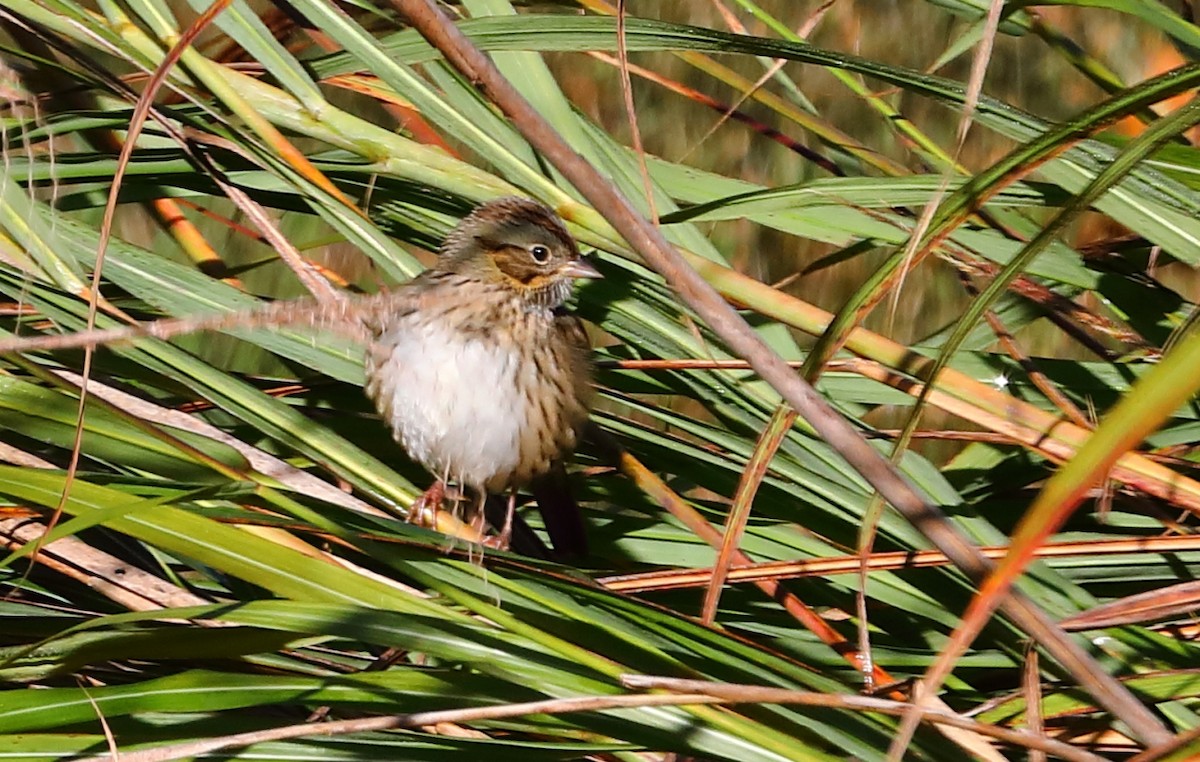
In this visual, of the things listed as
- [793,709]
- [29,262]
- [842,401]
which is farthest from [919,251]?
[29,262]

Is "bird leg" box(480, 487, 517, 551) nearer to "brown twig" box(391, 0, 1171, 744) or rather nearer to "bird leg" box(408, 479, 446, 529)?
"bird leg" box(408, 479, 446, 529)

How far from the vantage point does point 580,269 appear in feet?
8.63

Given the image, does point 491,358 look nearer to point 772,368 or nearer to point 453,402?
point 453,402

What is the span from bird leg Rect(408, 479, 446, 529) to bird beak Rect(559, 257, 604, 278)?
0.44 m

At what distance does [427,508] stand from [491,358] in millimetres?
441

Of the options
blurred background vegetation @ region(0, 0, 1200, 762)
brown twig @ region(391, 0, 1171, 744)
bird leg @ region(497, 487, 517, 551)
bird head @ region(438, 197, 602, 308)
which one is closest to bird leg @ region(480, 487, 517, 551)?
bird leg @ region(497, 487, 517, 551)

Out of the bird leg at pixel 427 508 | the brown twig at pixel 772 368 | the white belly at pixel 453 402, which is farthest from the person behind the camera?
the white belly at pixel 453 402

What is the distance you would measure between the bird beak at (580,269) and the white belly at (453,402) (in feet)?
0.69

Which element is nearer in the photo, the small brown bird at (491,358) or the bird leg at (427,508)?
the bird leg at (427,508)

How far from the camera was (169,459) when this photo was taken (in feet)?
6.31

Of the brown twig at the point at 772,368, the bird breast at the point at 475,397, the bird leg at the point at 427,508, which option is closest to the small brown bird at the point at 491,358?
the bird breast at the point at 475,397

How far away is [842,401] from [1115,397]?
0.43 meters

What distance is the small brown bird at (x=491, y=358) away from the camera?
2.59 metres

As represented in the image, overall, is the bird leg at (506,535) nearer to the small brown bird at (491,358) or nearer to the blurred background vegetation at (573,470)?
the small brown bird at (491,358)
